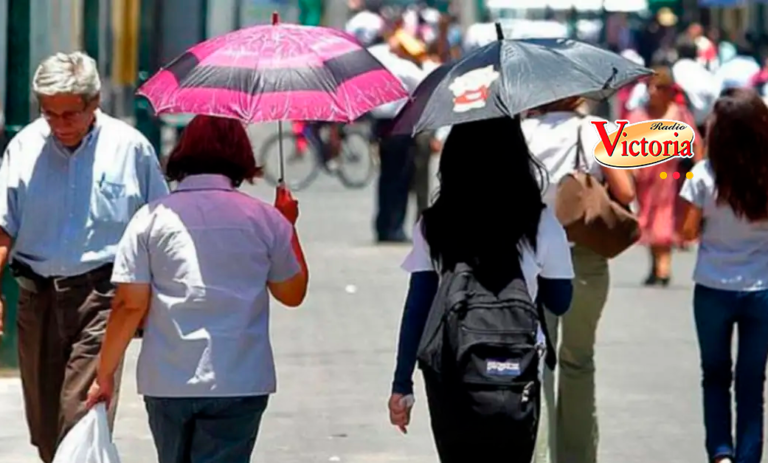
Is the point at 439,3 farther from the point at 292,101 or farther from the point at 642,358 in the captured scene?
the point at 292,101

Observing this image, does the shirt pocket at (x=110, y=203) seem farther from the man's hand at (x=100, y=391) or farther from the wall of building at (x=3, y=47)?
the wall of building at (x=3, y=47)

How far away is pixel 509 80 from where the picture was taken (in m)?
5.96

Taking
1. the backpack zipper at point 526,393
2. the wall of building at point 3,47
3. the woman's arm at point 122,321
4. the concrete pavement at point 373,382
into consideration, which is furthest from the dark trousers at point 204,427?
the wall of building at point 3,47

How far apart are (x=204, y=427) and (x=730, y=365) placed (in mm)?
2945

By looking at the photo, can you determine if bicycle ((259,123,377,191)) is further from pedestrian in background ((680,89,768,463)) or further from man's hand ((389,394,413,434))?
man's hand ((389,394,413,434))

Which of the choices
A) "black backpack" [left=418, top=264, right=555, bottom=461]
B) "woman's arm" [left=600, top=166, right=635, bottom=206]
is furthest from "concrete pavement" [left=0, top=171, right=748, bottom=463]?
"black backpack" [left=418, top=264, right=555, bottom=461]

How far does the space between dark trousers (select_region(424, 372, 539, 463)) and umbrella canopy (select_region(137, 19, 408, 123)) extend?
975mm

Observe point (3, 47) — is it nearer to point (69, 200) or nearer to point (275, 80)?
point (69, 200)

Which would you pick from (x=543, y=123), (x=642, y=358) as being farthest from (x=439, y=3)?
(x=543, y=123)

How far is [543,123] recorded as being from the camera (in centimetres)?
A: 792

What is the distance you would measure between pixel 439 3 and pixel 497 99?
45.7m

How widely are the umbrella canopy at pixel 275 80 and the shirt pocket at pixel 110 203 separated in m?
0.63

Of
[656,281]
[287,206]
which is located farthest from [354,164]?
[287,206]

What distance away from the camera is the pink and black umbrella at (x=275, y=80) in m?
6.09
